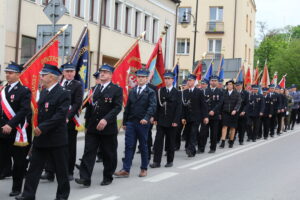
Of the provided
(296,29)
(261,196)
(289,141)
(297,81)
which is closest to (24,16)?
(289,141)

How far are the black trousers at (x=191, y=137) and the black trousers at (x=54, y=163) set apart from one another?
5.67 metres

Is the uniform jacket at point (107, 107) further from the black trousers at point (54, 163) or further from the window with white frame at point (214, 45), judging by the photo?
the window with white frame at point (214, 45)

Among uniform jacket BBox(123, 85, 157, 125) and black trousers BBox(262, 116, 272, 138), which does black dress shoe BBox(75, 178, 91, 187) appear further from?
black trousers BBox(262, 116, 272, 138)

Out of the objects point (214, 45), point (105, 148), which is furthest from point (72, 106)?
point (214, 45)

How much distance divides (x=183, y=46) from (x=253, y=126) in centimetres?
3346

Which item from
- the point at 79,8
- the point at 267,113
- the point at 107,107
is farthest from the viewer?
the point at 79,8

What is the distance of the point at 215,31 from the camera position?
161ft

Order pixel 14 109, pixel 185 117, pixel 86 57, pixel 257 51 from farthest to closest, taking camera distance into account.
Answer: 1. pixel 257 51
2. pixel 185 117
3. pixel 86 57
4. pixel 14 109

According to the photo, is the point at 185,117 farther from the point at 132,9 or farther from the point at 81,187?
the point at 132,9

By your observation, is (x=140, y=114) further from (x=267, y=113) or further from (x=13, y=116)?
(x=267, y=113)

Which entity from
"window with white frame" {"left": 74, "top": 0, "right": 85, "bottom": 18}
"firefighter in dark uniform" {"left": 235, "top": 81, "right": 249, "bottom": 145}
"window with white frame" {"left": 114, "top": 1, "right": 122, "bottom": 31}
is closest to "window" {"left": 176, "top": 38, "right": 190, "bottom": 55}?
"window with white frame" {"left": 114, "top": 1, "right": 122, "bottom": 31}

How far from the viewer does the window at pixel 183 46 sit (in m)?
50.2

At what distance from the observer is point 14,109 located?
7090mm

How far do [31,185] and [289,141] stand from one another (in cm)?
1277
